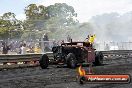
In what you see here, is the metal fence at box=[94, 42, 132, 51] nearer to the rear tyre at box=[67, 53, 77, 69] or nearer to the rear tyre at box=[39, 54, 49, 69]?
the rear tyre at box=[67, 53, 77, 69]

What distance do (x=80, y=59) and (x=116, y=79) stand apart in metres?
11.9

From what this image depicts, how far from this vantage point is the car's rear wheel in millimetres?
15812

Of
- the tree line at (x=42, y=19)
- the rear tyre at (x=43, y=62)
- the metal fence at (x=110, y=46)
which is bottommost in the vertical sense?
the rear tyre at (x=43, y=62)

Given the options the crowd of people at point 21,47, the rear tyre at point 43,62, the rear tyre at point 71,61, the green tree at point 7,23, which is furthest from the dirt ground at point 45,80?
the green tree at point 7,23

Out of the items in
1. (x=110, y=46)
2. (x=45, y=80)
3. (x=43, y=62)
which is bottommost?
(x=45, y=80)

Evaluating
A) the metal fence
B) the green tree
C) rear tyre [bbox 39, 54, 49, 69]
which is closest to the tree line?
the green tree

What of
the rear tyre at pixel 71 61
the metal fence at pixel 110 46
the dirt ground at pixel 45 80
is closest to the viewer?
the dirt ground at pixel 45 80

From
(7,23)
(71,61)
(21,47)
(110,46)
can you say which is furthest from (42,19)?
(71,61)

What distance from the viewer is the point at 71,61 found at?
15875 mm

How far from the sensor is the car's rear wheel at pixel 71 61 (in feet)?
51.9

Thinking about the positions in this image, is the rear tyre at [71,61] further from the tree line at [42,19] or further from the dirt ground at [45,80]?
the tree line at [42,19]

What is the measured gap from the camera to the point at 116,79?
199 inches

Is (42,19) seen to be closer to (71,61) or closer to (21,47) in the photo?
(21,47)

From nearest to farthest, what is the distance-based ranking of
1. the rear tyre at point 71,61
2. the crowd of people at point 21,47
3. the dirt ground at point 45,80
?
1. the dirt ground at point 45,80
2. the rear tyre at point 71,61
3. the crowd of people at point 21,47
